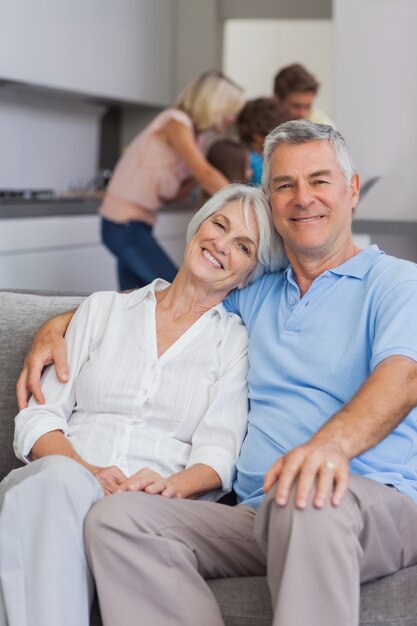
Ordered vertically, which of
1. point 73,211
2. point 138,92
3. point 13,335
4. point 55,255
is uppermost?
point 138,92

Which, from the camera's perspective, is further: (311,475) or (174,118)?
(174,118)

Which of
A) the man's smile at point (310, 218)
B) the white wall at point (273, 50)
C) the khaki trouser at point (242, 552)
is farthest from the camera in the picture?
the white wall at point (273, 50)

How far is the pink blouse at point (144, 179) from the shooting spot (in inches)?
183

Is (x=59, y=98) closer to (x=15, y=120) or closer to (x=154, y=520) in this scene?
(x=15, y=120)

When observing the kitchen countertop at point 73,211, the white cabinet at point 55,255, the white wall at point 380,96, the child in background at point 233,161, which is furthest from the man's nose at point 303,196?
the white cabinet at point 55,255

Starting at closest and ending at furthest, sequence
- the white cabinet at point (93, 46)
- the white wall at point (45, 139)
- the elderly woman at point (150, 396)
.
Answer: the elderly woman at point (150, 396)
the white cabinet at point (93, 46)
the white wall at point (45, 139)

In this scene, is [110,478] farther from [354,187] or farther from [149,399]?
[354,187]

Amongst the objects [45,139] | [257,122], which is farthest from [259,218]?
A: [45,139]

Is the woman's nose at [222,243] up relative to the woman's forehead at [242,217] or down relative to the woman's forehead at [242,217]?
down

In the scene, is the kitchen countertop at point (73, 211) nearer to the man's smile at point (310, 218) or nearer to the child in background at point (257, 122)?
the child in background at point (257, 122)

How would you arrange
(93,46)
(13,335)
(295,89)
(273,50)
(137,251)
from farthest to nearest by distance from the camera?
(273,50) → (93,46) → (295,89) → (137,251) → (13,335)

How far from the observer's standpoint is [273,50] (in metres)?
8.01

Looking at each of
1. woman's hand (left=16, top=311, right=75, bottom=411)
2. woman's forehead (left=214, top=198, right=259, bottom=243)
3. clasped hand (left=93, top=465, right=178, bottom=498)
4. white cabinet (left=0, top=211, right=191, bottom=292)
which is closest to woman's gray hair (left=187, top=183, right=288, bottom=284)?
woman's forehead (left=214, top=198, right=259, bottom=243)

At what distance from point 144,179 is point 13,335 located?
7.53ft
